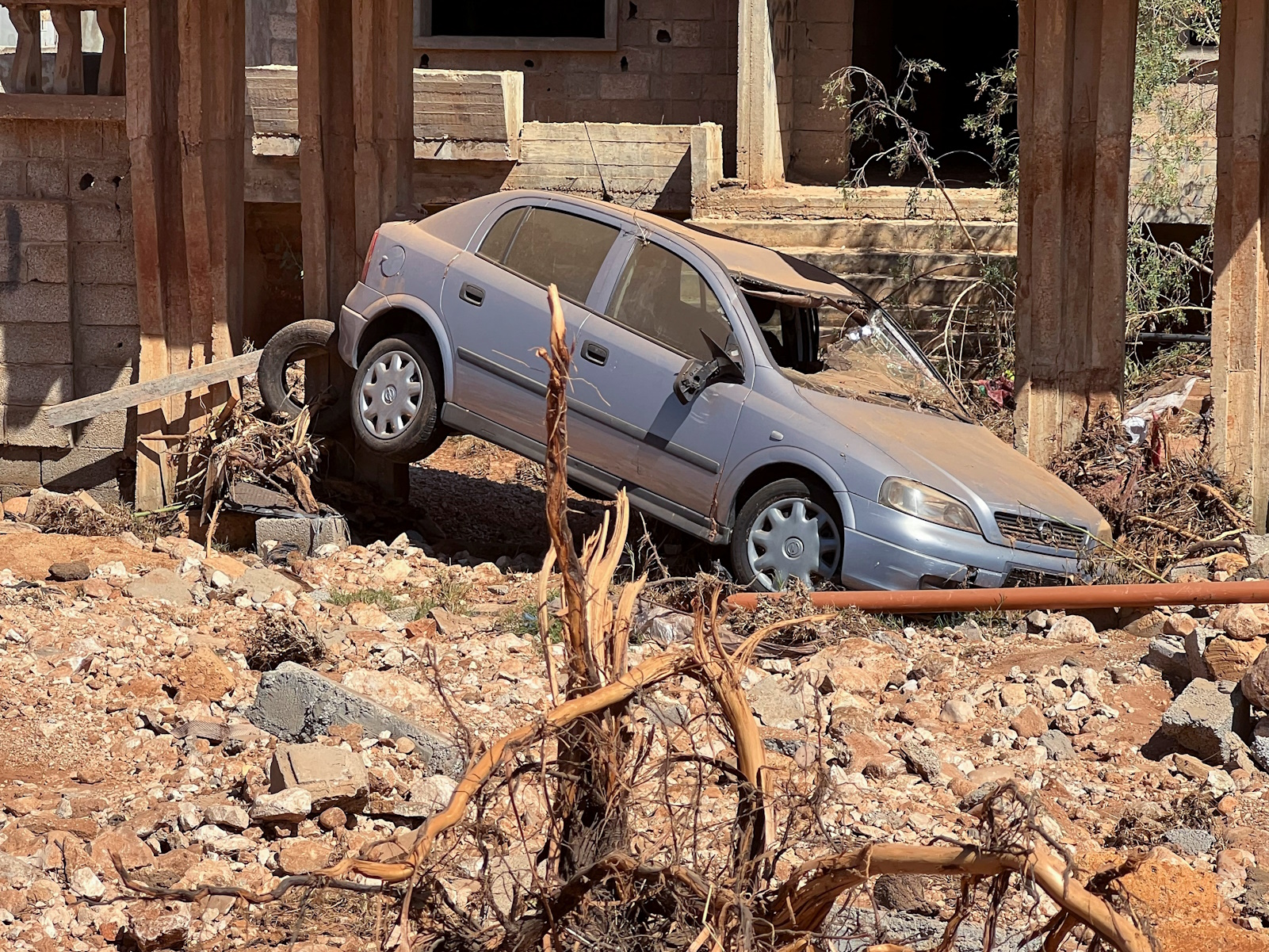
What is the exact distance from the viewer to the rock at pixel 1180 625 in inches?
280

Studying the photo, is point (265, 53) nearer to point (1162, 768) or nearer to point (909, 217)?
point (909, 217)

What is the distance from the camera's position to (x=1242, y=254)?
8594 mm

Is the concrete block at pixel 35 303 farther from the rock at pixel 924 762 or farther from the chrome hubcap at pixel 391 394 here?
the rock at pixel 924 762

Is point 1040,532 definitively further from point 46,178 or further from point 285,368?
point 46,178

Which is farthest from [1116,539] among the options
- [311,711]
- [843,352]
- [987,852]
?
[987,852]

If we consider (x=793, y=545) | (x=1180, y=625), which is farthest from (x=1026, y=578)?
(x=793, y=545)

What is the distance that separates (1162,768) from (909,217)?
7.79 m

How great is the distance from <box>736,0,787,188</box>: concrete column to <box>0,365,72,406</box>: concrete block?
6.43 m

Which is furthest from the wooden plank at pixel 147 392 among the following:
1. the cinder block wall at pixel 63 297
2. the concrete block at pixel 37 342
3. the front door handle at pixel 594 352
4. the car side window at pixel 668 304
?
the car side window at pixel 668 304

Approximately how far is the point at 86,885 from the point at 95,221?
6.62 metres

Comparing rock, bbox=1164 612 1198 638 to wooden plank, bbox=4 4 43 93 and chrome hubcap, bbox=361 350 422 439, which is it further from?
wooden plank, bbox=4 4 43 93

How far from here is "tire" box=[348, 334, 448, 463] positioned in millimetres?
8711

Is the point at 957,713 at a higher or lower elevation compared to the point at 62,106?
lower

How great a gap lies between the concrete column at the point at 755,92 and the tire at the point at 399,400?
598cm
